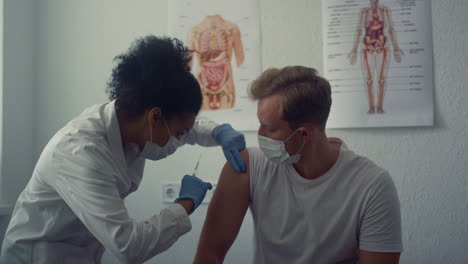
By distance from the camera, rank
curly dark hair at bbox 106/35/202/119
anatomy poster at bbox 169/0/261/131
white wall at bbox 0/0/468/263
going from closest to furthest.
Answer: curly dark hair at bbox 106/35/202/119, white wall at bbox 0/0/468/263, anatomy poster at bbox 169/0/261/131

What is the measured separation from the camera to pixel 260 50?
180cm

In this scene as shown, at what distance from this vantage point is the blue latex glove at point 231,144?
4.37 ft

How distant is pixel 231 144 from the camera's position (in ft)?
4.57

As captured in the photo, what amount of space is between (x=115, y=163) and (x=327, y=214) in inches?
24.7

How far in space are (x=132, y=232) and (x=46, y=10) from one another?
150 centimetres

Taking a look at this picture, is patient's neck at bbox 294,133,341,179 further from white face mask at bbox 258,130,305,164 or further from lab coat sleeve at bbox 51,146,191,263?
lab coat sleeve at bbox 51,146,191,263

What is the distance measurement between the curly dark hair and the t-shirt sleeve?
0.57 meters

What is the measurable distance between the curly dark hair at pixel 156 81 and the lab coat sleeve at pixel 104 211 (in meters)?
0.18

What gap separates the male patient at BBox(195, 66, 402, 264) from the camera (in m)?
1.18

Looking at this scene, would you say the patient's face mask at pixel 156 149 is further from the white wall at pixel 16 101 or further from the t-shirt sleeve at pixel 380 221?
the white wall at pixel 16 101

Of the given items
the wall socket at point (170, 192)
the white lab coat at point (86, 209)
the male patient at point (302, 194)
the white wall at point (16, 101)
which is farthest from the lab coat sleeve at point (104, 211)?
the white wall at point (16, 101)

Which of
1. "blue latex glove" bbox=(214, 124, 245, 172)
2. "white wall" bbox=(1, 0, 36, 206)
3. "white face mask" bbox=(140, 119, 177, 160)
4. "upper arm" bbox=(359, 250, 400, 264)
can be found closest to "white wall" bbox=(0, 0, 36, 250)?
"white wall" bbox=(1, 0, 36, 206)

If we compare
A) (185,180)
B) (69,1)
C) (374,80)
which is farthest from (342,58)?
(69,1)

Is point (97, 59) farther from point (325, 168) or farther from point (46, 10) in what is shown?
point (325, 168)
